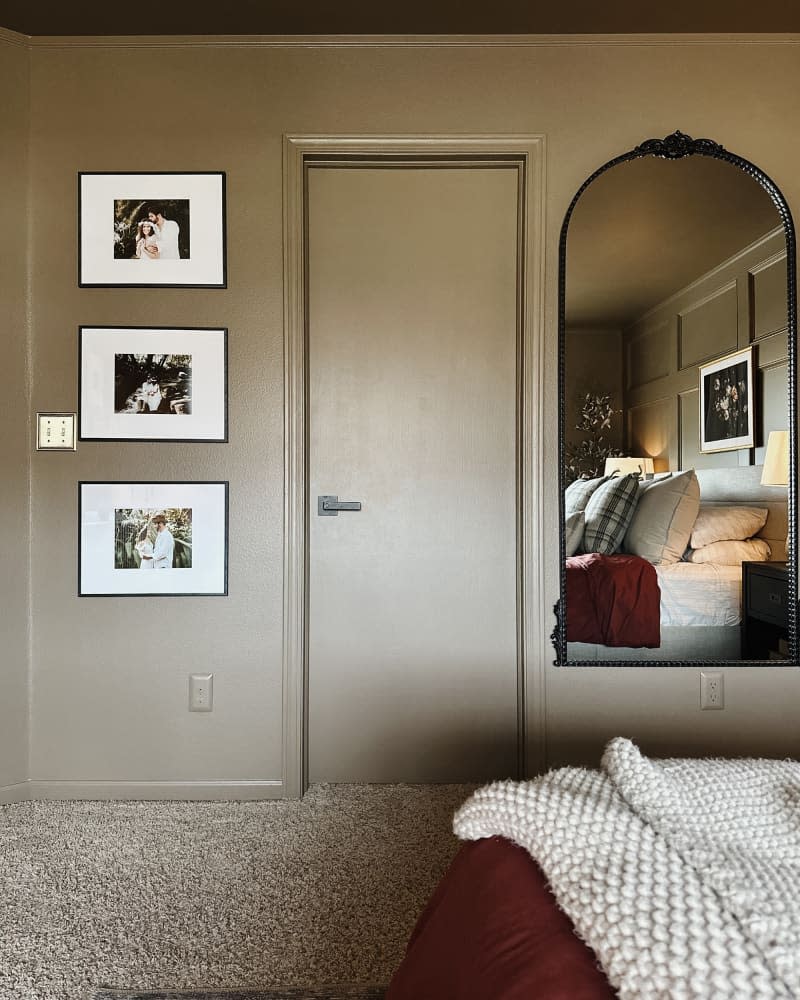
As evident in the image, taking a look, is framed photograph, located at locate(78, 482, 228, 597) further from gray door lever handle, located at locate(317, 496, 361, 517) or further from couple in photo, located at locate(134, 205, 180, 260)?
couple in photo, located at locate(134, 205, 180, 260)

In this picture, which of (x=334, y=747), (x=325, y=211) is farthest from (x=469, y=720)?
(x=325, y=211)

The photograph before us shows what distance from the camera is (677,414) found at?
8.30 ft

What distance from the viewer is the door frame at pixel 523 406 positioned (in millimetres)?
2561

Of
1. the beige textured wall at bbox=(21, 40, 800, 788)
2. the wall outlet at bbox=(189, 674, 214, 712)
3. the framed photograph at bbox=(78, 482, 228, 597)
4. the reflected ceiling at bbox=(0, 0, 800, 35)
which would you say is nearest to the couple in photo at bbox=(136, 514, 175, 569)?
the framed photograph at bbox=(78, 482, 228, 597)

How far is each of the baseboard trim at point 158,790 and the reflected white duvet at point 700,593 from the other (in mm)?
1524

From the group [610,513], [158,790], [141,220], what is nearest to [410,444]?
[610,513]

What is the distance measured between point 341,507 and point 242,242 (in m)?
1.01

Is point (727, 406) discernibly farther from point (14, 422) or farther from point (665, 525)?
point (14, 422)

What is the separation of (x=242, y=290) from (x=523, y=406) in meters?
1.09

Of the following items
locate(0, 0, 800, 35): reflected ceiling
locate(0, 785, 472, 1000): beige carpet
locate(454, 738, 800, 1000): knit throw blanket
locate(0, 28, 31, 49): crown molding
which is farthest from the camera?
locate(0, 28, 31, 49): crown molding

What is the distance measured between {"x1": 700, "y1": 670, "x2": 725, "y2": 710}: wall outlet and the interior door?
2.29 feet

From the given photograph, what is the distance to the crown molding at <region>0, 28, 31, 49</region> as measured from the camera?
8.18 ft

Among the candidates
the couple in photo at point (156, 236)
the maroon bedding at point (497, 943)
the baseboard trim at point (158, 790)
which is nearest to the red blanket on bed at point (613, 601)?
the baseboard trim at point (158, 790)

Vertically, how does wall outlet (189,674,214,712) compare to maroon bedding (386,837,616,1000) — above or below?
below
